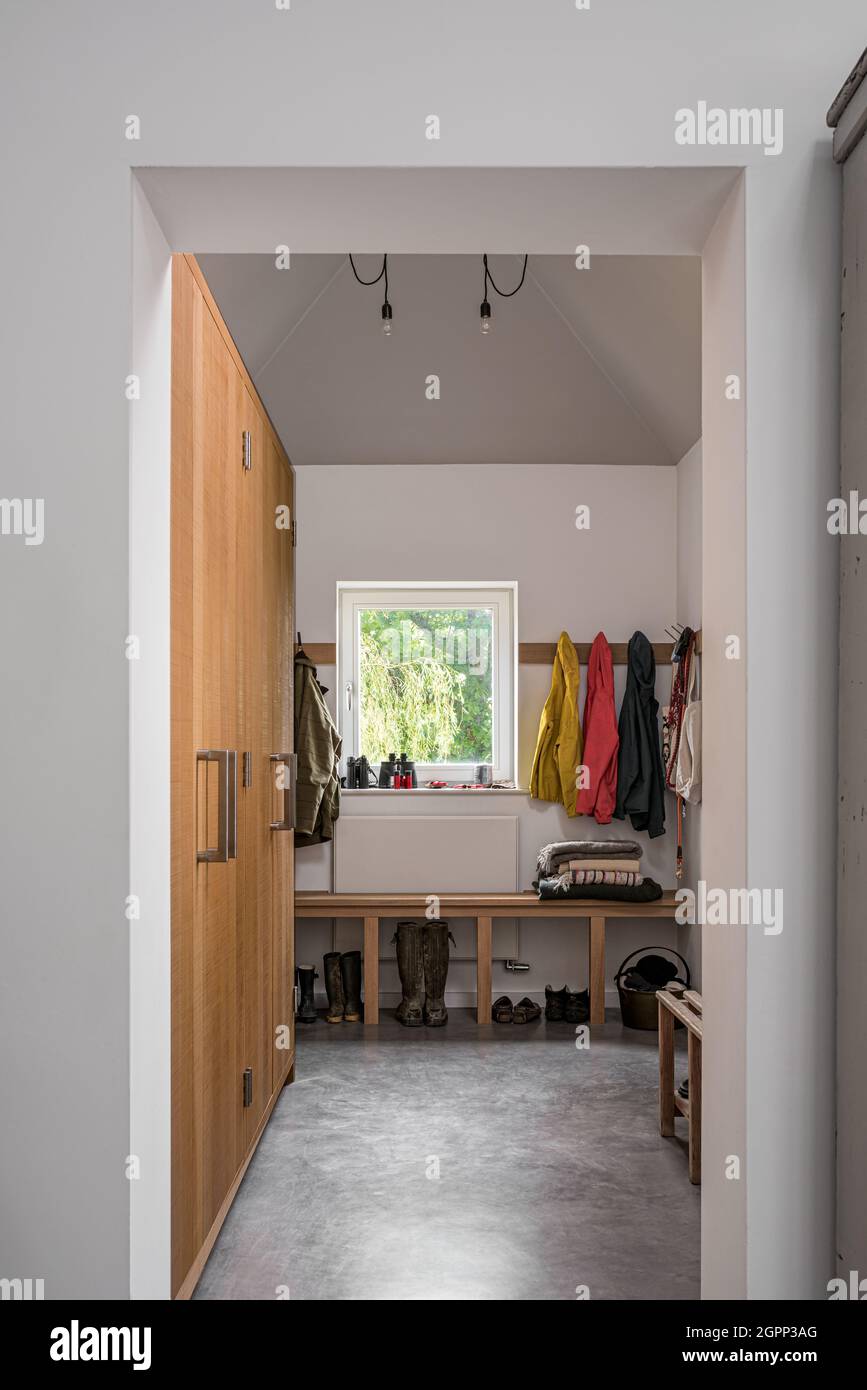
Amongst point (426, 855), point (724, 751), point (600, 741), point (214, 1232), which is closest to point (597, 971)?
point (426, 855)

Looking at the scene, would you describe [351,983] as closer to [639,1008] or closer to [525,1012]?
[525,1012]

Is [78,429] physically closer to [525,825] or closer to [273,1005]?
[273,1005]

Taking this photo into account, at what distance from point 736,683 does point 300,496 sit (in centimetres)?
397

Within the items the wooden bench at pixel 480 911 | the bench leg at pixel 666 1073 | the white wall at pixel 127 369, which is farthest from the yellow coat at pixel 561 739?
the white wall at pixel 127 369

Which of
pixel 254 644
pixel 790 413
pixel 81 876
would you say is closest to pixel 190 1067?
pixel 81 876

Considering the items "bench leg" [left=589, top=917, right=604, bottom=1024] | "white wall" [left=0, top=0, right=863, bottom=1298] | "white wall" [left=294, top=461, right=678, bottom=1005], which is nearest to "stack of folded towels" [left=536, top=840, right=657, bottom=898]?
"bench leg" [left=589, top=917, right=604, bottom=1024]

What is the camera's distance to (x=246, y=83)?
1.57 m

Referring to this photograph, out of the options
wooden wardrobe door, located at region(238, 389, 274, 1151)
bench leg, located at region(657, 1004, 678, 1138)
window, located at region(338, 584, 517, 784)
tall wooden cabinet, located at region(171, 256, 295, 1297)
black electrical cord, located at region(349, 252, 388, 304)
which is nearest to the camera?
tall wooden cabinet, located at region(171, 256, 295, 1297)

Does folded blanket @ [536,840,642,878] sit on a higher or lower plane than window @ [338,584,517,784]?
lower

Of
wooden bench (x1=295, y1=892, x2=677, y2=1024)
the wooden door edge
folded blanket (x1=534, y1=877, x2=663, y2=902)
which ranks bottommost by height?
the wooden door edge

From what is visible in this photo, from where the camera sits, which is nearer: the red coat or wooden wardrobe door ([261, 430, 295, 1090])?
wooden wardrobe door ([261, 430, 295, 1090])

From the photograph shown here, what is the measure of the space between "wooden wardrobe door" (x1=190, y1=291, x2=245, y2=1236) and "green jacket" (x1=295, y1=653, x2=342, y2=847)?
5.70 feet

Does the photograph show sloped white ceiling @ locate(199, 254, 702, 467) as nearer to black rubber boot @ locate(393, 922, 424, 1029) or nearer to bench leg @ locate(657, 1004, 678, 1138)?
black rubber boot @ locate(393, 922, 424, 1029)

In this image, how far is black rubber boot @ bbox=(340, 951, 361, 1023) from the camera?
4938mm
